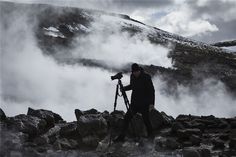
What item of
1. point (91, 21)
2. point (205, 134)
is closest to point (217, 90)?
point (205, 134)

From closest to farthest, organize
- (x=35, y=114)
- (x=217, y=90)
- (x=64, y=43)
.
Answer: (x=35, y=114), (x=217, y=90), (x=64, y=43)

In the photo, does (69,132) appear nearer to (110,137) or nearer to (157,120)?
(110,137)

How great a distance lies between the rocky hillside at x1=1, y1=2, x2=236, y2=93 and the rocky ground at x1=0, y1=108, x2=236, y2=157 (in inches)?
859

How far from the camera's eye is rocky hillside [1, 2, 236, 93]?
40625mm

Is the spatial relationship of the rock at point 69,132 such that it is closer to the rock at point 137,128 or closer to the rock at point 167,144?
the rock at point 137,128

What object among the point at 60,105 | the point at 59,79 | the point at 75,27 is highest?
the point at 75,27

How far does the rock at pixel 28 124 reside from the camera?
10820mm

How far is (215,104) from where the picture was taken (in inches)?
1286

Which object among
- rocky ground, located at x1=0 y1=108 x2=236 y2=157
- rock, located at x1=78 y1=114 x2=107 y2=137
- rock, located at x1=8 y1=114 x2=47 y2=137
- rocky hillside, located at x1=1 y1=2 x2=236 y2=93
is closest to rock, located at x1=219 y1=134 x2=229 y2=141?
rocky ground, located at x1=0 y1=108 x2=236 y2=157

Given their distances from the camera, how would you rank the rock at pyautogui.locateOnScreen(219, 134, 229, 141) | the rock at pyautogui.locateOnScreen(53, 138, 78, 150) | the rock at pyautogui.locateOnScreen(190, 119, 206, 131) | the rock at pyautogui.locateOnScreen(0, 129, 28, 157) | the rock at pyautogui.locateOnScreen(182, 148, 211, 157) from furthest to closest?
the rock at pyautogui.locateOnScreen(190, 119, 206, 131) → the rock at pyautogui.locateOnScreen(219, 134, 229, 141) → the rock at pyautogui.locateOnScreen(53, 138, 78, 150) → the rock at pyautogui.locateOnScreen(0, 129, 28, 157) → the rock at pyautogui.locateOnScreen(182, 148, 211, 157)

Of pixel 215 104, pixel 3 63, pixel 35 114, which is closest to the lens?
pixel 35 114

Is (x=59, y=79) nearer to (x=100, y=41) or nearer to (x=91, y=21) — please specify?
(x=100, y=41)

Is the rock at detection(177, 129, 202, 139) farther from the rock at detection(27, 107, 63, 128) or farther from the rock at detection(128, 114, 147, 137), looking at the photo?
the rock at detection(27, 107, 63, 128)

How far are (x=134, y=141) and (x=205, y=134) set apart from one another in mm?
1728
